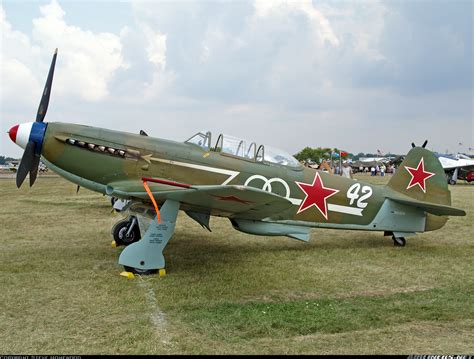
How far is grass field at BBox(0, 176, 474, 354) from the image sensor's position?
344 centimetres

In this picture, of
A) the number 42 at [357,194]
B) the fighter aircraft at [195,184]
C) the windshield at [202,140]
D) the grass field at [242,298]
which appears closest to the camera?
the grass field at [242,298]

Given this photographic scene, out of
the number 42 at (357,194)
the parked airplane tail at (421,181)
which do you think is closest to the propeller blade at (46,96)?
the number 42 at (357,194)

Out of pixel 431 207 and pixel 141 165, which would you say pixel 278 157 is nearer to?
pixel 141 165

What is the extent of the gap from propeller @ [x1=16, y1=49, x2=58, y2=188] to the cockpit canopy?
7.47 ft

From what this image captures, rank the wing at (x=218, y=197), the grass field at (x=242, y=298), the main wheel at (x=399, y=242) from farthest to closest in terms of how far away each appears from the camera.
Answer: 1. the main wheel at (x=399, y=242)
2. the wing at (x=218, y=197)
3. the grass field at (x=242, y=298)

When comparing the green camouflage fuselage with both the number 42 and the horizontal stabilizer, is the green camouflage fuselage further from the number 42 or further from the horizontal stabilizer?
the horizontal stabilizer

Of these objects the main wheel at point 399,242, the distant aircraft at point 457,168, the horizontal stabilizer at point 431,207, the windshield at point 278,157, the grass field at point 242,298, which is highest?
the distant aircraft at point 457,168

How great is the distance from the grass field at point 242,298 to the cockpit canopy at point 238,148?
158cm

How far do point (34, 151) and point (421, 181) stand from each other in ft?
21.8

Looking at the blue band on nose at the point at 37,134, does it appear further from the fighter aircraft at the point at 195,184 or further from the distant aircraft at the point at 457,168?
the distant aircraft at the point at 457,168

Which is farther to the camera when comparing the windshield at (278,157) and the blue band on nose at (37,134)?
the windshield at (278,157)

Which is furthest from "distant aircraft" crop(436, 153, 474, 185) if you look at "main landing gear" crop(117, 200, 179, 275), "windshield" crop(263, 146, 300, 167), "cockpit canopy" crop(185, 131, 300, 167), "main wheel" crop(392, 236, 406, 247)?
"main landing gear" crop(117, 200, 179, 275)

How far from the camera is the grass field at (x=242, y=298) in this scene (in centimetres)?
344

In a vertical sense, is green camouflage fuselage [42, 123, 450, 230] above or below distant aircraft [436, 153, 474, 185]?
below
